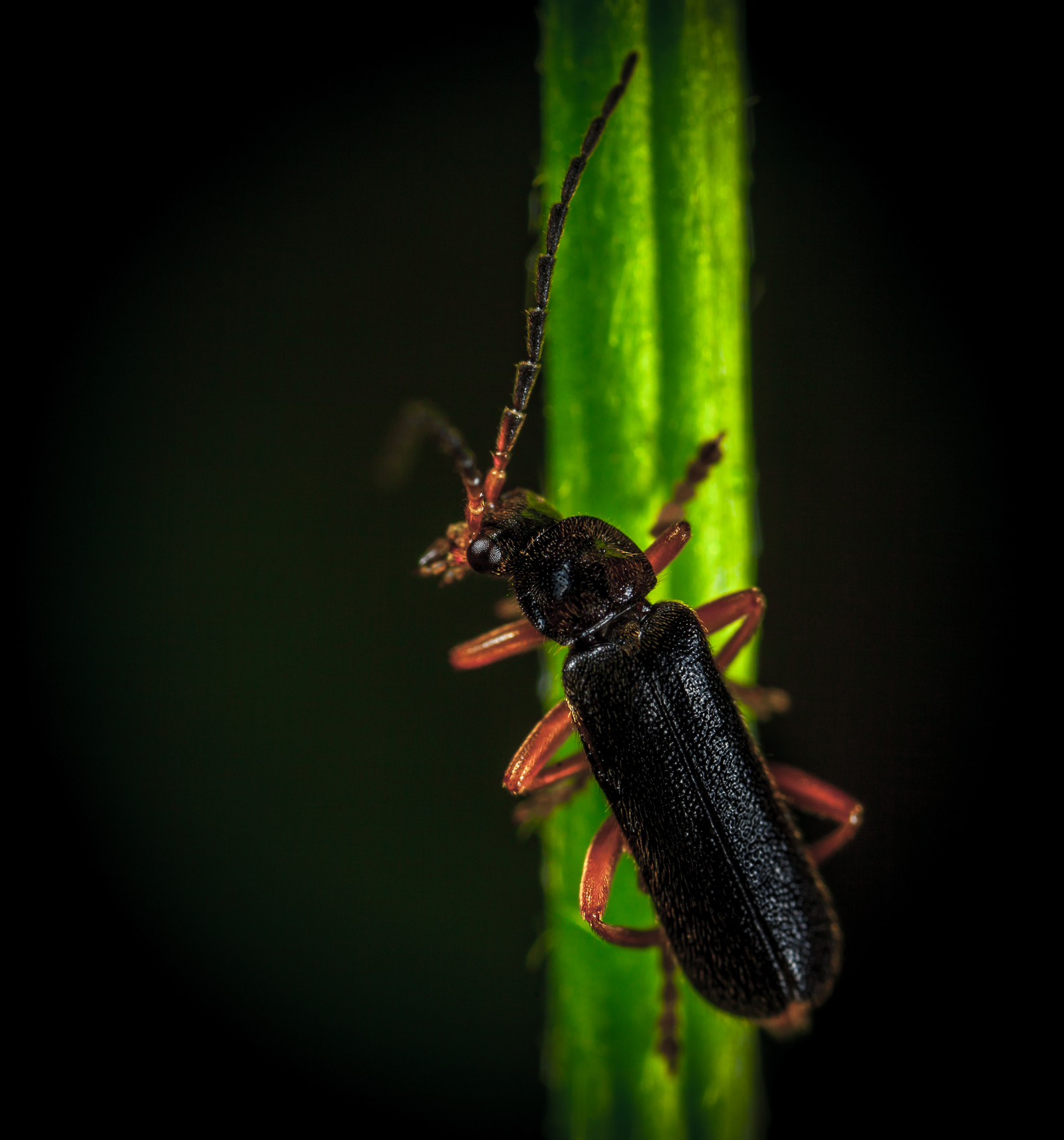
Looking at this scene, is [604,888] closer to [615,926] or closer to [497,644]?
[615,926]

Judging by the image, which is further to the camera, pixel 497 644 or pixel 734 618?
pixel 497 644

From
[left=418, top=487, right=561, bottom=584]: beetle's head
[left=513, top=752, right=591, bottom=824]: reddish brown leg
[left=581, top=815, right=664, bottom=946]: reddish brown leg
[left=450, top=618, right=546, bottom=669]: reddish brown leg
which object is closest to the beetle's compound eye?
[left=418, top=487, right=561, bottom=584]: beetle's head

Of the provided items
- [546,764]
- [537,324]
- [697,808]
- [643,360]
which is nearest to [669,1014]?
[697,808]

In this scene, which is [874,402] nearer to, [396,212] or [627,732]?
[627,732]

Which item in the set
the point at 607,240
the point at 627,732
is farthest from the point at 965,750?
the point at 607,240

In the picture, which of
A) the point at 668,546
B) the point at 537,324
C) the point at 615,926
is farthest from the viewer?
the point at 537,324

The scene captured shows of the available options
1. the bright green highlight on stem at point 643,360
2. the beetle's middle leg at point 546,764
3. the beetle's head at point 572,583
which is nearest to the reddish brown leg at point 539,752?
the beetle's middle leg at point 546,764

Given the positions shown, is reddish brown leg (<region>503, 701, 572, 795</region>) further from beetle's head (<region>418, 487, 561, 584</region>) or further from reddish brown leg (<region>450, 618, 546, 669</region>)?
beetle's head (<region>418, 487, 561, 584</region>)
